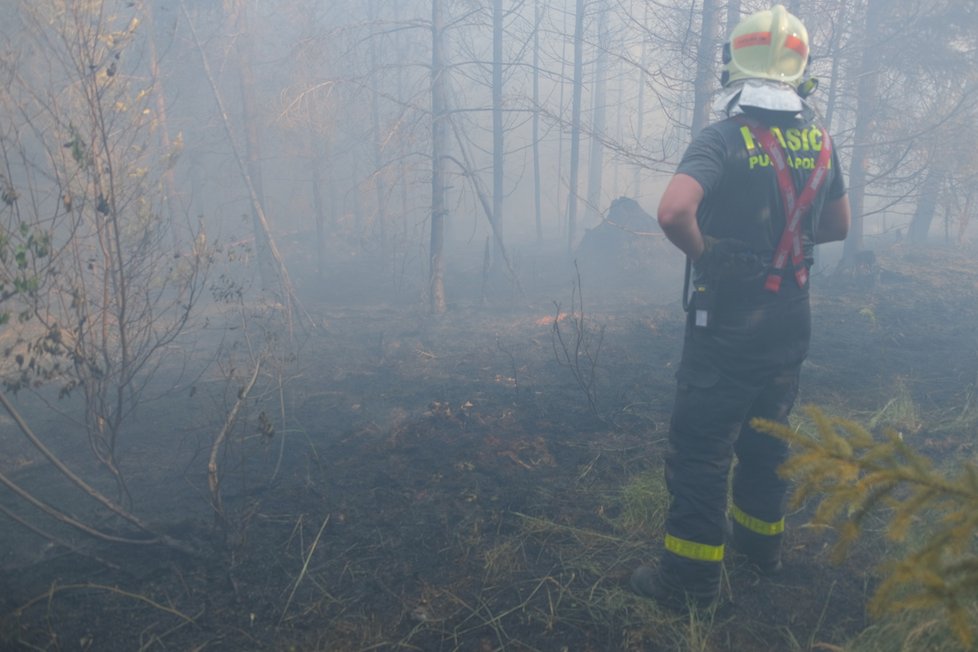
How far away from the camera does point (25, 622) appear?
3049 mm

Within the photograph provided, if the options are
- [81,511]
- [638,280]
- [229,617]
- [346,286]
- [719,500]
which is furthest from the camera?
[346,286]

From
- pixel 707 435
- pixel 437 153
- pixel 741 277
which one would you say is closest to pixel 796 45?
pixel 741 277

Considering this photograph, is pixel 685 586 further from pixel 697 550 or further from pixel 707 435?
pixel 707 435

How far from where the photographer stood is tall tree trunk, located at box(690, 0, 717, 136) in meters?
9.89

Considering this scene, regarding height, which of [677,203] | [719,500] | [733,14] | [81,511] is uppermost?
[733,14]

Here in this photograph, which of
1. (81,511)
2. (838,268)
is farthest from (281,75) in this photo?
(81,511)

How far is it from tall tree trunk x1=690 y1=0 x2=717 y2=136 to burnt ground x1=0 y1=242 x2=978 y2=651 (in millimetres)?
4259

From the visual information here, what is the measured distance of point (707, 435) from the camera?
2941 millimetres

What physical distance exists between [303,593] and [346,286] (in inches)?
547

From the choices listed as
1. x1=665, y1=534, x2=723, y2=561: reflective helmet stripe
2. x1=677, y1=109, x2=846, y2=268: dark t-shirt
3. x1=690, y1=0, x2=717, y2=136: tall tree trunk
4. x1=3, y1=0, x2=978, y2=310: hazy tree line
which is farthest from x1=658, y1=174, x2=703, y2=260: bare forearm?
x1=690, y1=0, x2=717, y2=136: tall tree trunk

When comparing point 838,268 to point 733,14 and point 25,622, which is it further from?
point 25,622

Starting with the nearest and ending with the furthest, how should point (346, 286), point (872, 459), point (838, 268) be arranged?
point (872, 459) → point (838, 268) → point (346, 286)

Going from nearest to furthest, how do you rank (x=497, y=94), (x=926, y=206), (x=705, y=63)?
(x=705, y=63) → (x=926, y=206) → (x=497, y=94)

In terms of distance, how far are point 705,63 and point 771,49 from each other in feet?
24.8
